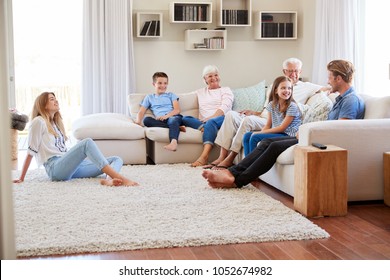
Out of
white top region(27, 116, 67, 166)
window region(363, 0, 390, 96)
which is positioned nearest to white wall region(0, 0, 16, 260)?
white top region(27, 116, 67, 166)

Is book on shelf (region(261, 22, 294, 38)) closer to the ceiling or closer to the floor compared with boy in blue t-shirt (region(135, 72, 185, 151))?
closer to the ceiling

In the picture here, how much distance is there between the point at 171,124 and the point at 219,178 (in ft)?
5.41

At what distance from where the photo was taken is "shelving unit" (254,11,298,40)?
7625mm

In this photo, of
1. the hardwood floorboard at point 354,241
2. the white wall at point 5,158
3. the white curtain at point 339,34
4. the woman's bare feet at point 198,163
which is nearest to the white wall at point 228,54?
the white curtain at point 339,34

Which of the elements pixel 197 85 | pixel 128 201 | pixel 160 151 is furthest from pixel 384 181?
pixel 197 85

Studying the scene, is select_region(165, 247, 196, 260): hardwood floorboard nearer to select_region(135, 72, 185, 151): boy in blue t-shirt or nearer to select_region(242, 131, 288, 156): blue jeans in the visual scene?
select_region(242, 131, 288, 156): blue jeans

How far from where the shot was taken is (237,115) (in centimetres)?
561

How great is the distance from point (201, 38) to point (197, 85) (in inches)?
24.2

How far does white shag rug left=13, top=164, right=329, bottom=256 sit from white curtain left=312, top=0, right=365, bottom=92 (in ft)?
8.71

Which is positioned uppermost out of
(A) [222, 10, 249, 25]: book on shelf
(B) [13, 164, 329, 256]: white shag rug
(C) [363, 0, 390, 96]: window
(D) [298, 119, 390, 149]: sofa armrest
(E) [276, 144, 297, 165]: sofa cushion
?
(A) [222, 10, 249, 25]: book on shelf

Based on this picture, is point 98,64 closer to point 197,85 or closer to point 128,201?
point 197,85

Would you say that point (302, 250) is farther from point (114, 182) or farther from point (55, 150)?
point (55, 150)

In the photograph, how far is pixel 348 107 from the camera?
4.28m

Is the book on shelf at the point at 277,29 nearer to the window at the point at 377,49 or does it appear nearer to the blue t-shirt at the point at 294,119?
the window at the point at 377,49
